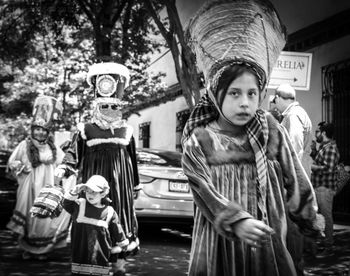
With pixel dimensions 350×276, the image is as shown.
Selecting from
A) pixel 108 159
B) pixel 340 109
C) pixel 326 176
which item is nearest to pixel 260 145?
pixel 108 159

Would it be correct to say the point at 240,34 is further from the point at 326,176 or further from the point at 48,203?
the point at 326,176

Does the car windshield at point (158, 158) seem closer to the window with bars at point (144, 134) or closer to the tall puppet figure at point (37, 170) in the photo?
the tall puppet figure at point (37, 170)

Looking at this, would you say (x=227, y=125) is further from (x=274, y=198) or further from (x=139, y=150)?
(x=139, y=150)

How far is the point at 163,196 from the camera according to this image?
8.40 meters

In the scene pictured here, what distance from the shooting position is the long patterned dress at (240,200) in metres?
2.55

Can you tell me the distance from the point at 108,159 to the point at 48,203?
3.68 ft

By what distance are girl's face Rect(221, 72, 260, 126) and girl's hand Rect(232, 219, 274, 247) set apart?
491 mm

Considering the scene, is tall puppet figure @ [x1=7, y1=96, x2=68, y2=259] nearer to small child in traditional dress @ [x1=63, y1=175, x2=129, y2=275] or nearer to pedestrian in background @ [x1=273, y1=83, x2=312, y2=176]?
small child in traditional dress @ [x1=63, y1=175, x2=129, y2=275]

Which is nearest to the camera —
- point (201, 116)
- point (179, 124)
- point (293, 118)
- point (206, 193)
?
point (206, 193)

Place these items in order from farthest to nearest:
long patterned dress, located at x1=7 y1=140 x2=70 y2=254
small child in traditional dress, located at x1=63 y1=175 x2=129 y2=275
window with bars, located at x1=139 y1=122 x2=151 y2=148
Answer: window with bars, located at x1=139 y1=122 x2=151 y2=148 → long patterned dress, located at x1=7 y1=140 x2=70 y2=254 → small child in traditional dress, located at x1=63 y1=175 x2=129 y2=275

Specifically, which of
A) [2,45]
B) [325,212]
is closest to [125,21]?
[2,45]

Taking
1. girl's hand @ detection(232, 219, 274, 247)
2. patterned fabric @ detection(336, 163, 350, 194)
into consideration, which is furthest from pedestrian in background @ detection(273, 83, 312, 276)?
girl's hand @ detection(232, 219, 274, 247)

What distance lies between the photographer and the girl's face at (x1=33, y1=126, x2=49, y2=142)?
7492 millimetres

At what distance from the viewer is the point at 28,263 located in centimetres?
686
